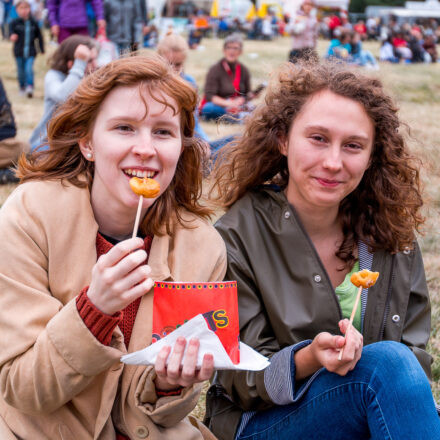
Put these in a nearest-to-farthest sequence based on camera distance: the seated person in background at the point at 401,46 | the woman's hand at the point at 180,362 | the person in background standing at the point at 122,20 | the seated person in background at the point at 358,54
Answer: the woman's hand at the point at 180,362
the person in background standing at the point at 122,20
the seated person in background at the point at 358,54
the seated person in background at the point at 401,46

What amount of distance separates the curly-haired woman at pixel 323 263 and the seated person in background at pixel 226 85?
691cm

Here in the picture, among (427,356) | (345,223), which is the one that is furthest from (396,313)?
(345,223)

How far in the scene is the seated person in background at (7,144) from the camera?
6.00 metres

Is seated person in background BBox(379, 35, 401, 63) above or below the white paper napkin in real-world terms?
below

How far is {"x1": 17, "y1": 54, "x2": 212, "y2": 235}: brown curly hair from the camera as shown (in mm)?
1900

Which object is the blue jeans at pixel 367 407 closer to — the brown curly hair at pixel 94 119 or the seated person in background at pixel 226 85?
the brown curly hair at pixel 94 119

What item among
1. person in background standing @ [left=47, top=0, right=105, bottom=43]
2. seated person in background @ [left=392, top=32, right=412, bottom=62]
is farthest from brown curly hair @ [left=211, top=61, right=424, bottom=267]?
seated person in background @ [left=392, top=32, right=412, bottom=62]

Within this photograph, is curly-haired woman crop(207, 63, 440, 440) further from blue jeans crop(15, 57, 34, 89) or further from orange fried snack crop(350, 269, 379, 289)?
blue jeans crop(15, 57, 34, 89)

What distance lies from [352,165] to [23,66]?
11.1 metres

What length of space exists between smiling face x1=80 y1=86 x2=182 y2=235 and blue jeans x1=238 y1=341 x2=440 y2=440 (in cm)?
78

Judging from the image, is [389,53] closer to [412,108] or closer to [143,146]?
[412,108]

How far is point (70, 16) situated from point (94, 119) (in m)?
8.50

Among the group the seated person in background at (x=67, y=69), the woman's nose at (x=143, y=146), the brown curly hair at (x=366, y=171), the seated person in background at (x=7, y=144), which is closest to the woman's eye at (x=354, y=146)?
the brown curly hair at (x=366, y=171)

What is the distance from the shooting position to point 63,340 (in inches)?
65.2
